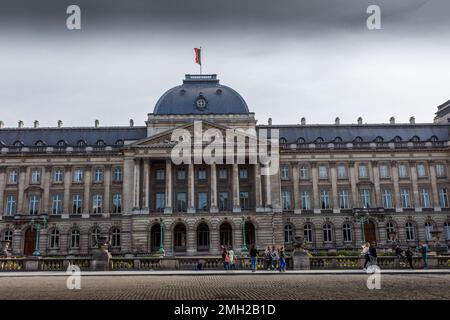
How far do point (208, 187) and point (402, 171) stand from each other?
2875 centimetres

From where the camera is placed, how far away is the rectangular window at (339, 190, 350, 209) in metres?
62.9

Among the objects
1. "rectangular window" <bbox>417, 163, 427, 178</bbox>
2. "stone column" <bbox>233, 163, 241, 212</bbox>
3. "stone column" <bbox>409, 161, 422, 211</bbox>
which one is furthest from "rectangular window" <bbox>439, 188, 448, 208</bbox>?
"stone column" <bbox>233, 163, 241, 212</bbox>

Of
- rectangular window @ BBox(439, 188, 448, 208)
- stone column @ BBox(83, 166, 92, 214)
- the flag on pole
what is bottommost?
rectangular window @ BBox(439, 188, 448, 208)

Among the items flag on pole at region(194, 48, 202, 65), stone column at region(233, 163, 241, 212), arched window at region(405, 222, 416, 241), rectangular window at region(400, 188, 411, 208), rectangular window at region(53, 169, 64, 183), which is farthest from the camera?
flag on pole at region(194, 48, 202, 65)

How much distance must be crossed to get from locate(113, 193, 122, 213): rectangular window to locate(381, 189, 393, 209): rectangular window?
37837 millimetres

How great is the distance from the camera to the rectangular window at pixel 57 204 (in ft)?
203

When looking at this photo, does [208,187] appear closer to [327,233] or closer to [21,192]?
[327,233]

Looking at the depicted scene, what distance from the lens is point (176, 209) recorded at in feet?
197

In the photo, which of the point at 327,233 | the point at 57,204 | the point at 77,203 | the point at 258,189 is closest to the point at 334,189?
the point at 327,233

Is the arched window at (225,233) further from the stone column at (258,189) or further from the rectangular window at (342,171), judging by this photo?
the rectangular window at (342,171)

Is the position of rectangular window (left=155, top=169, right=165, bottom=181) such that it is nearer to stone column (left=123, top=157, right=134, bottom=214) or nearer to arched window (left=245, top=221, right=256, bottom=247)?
stone column (left=123, top=157, right=134, bottom=214)

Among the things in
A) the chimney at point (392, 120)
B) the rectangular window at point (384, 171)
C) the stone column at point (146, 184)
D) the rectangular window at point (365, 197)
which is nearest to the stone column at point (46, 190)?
the stone column at point (146, 184)

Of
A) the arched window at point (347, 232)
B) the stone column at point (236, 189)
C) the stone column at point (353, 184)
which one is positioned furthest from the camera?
the stone column at point (353, 184)

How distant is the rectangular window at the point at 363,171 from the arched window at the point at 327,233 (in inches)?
350
